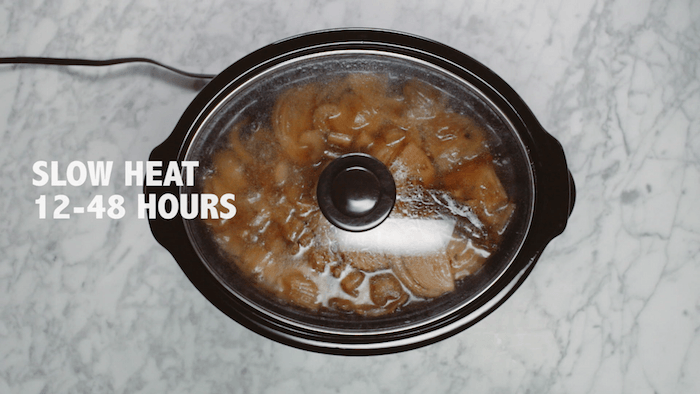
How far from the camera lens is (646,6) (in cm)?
103

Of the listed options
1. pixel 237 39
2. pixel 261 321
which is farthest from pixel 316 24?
pixel 261 321

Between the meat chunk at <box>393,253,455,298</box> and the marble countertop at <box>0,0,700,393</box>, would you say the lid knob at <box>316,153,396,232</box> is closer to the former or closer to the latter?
the meat chunk at <box>393,253,455,298</box>

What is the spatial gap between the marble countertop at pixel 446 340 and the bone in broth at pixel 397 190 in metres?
0.34

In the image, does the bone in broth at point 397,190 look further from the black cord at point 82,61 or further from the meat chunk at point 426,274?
the black cord at point 82,61

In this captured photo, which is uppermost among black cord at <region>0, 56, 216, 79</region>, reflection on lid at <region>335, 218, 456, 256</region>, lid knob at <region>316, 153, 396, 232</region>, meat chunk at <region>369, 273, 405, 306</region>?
black cord at <region>0, 56, 216, 79</region>

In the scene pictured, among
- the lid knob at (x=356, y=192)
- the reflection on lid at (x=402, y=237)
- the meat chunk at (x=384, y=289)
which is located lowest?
the meat chunk at (x=384, y=289)

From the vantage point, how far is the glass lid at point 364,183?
0.70 m

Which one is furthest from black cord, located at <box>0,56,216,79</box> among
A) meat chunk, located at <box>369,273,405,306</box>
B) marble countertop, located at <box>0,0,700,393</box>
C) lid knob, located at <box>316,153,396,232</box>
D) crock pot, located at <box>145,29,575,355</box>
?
meat chunk, located at <box>369,273,405,306</box>

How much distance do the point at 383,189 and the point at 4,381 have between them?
968 millimetres

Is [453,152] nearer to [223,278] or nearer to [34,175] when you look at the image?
[223,278]

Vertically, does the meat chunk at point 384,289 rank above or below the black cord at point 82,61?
below

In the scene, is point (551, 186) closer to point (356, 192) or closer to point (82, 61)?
point (356, 192)

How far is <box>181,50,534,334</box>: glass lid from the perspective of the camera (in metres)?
0.70

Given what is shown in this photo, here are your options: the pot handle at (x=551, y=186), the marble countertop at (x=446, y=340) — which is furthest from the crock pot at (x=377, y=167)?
the marble countertop at (x=446, y=340)
